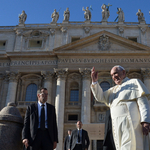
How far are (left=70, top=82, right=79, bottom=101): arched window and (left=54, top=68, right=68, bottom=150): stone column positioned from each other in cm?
150

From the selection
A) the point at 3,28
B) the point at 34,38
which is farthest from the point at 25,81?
the point at 3,28

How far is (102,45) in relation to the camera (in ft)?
84.5

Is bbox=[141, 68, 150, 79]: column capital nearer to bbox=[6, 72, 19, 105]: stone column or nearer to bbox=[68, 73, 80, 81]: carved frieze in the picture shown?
bbox=[68, 73, 80, 81]: carved frieze

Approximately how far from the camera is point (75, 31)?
27.7 m

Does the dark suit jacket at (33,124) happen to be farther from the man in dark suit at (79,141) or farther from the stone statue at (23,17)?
the stone statue at (23,17)

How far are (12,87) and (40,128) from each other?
2027cm

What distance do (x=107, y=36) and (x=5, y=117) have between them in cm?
2124

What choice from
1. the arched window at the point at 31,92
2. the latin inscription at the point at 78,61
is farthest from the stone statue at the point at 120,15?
the arched window at the point at 31,92

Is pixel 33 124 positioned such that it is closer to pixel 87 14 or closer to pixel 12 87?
pixel 12 87

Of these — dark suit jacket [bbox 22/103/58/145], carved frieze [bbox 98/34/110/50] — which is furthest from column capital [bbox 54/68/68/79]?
dark suit jacket [bbox 22/103/58/145]

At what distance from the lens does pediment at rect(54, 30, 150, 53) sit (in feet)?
82.2

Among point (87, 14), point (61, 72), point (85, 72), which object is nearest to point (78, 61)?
point (85, 72)

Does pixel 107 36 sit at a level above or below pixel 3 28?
below

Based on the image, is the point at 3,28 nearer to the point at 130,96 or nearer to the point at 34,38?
the point at 34,38
